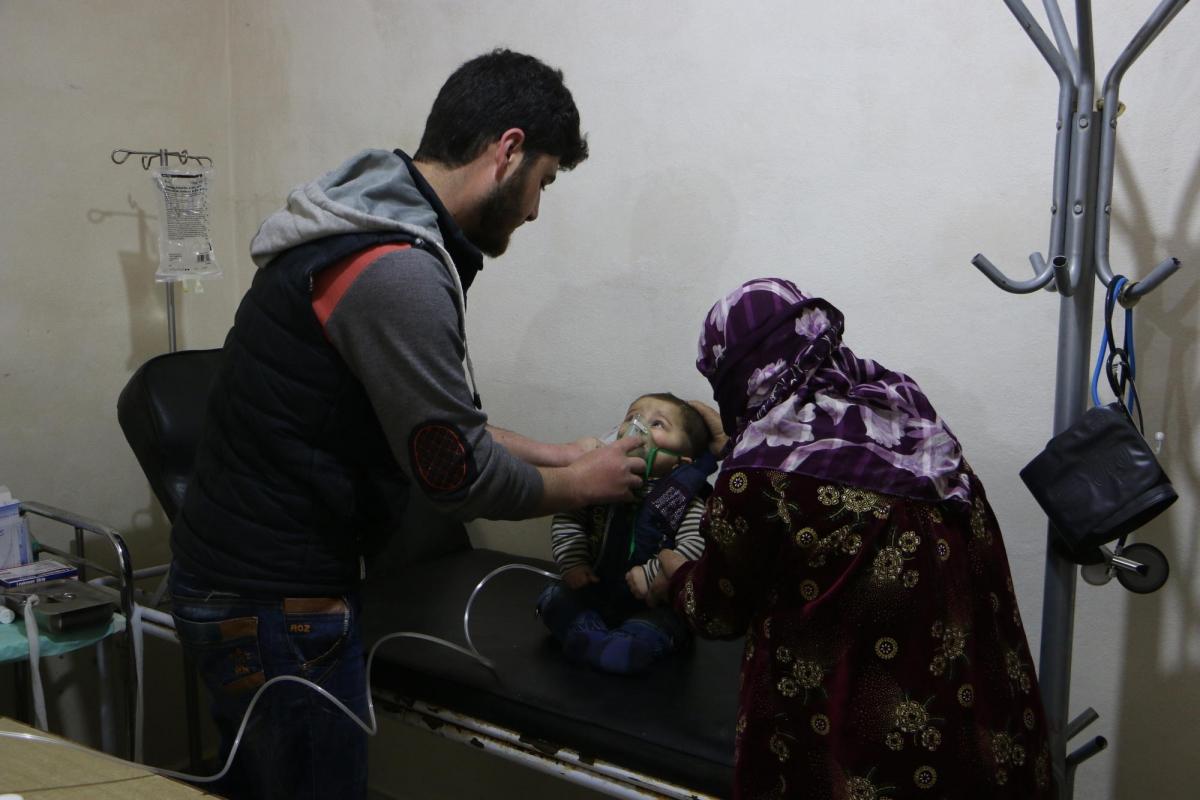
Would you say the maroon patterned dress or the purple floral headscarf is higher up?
the purple floral headscarf

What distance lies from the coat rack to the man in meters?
0.76

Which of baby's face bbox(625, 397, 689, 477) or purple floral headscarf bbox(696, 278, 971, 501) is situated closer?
purple floral headscarf bbox(696, 278, 971, 501)

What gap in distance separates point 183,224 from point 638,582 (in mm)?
1630

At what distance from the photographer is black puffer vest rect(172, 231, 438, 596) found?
1440 millimetres

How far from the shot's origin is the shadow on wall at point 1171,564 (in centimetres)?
183

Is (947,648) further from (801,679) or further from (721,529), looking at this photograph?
(721,529)

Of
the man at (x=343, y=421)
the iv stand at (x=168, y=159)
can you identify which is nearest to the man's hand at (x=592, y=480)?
the man at (x=343, y=421)

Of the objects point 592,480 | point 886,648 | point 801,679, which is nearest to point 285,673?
point 592,480

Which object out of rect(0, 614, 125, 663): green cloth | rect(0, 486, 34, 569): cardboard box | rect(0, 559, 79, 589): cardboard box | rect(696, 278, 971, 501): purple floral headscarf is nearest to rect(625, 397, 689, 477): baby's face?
rect(696, 278, 971, 501): purple floral headscarf

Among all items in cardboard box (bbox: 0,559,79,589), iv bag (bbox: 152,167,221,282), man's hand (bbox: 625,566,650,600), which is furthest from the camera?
iv bag (bbox: 152,167,221,282)

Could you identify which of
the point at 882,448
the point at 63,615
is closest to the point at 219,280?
the point at 63,615

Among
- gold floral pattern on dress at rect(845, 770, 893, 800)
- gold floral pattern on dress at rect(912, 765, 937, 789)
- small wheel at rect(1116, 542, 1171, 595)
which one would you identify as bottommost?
gold floral pattern on dress at rect(845, 770, 893, 800)

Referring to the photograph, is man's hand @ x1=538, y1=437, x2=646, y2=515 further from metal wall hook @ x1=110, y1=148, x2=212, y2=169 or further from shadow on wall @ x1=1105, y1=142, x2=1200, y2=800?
metal wall hook @ x1=110, y1=148, x2=212, y2=169

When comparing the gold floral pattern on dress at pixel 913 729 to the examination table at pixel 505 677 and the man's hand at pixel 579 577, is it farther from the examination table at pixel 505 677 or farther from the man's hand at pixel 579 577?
the man's hand at pixel 579 577
